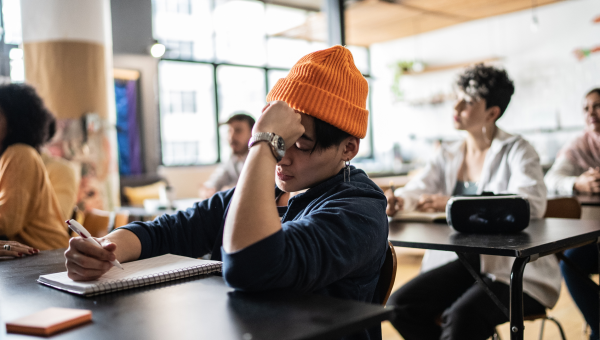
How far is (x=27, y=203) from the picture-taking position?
206 centimetres

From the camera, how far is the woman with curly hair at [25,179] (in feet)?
6.64

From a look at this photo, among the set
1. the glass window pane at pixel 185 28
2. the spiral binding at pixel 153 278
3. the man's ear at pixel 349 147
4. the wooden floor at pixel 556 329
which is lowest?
the wooden floor at pixel 556 329

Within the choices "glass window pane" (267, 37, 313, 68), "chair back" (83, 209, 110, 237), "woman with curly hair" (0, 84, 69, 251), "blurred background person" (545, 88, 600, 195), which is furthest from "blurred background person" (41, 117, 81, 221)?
"glass window pane" (267, 37, 313, 68)

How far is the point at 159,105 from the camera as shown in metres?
7.86

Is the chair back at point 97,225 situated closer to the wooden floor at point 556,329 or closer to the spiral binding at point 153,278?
the wooden floor at point 556,329

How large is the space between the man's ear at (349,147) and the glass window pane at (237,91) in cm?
721

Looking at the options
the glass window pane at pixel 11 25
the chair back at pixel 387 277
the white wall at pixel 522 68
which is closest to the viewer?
the chair back at pixel 387 277

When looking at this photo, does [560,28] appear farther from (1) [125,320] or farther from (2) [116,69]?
(1) [125,320]

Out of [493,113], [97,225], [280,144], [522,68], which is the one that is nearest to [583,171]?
[493,113]

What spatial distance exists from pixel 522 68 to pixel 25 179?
294 inches

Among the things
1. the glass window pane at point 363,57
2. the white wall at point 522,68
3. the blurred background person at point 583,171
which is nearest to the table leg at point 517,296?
the blurred background person at point 583,171

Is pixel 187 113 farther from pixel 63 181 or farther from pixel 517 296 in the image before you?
pixel 517 296

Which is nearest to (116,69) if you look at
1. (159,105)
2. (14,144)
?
(159,105)

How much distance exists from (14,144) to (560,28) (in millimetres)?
7350
